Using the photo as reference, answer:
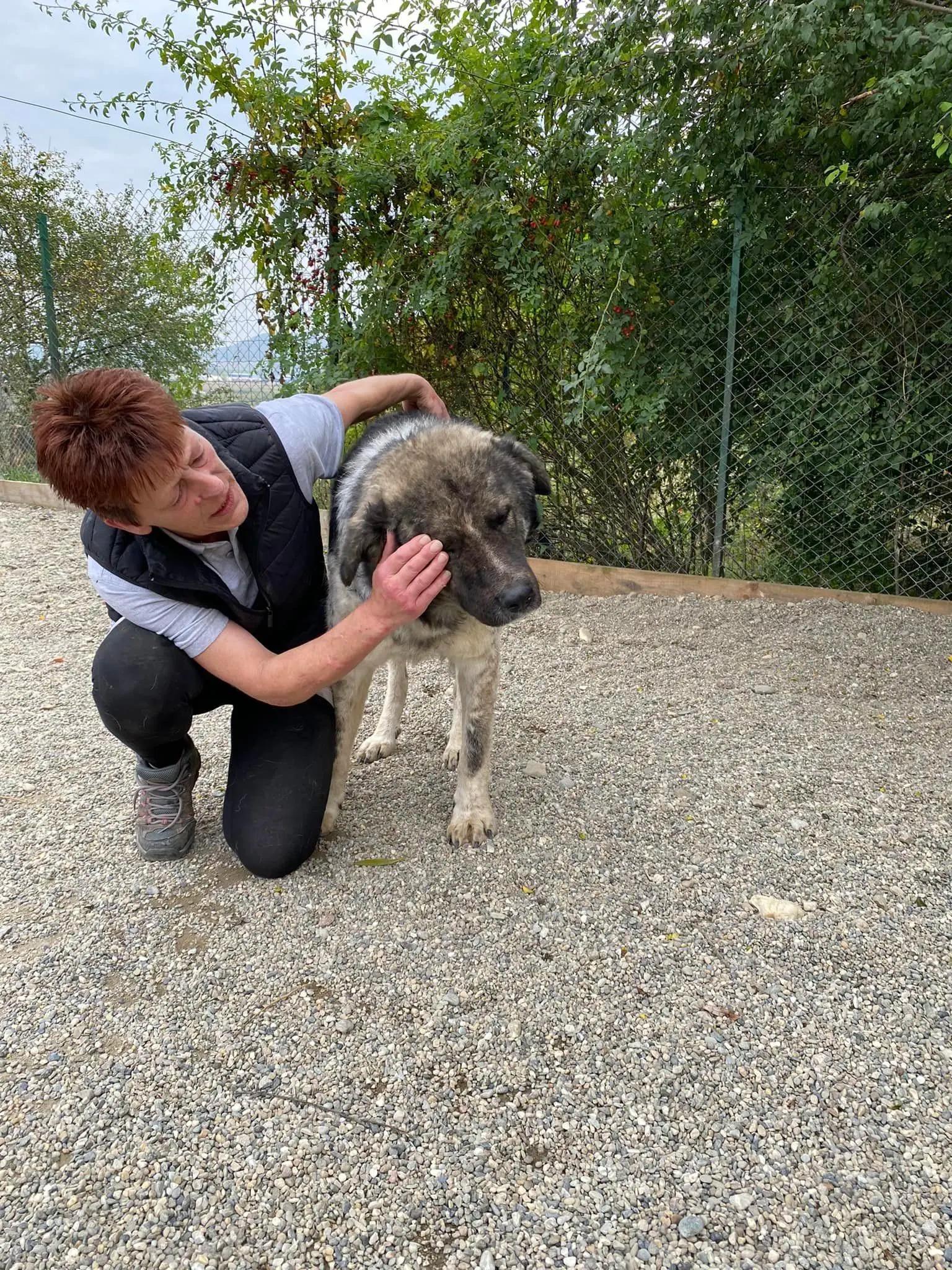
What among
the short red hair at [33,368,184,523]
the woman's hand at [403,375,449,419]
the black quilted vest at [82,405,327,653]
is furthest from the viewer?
the woman's hand at [403,375,449,419]

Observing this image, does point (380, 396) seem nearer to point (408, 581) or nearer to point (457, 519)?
point (457, 519)

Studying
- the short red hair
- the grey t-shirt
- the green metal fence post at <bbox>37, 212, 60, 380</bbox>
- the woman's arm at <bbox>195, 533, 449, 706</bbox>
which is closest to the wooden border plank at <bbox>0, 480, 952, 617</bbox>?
the grey t-shirt

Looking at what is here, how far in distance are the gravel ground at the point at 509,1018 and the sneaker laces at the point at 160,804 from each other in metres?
0.15

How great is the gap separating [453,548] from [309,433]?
0.79 meters

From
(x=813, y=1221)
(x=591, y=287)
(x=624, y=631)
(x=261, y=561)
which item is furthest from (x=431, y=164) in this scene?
(x=813, y=1221)

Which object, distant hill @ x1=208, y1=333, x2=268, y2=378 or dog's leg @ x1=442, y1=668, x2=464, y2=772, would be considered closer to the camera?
dog's leg @ x1=442, y1=668, x2=464, y2=772

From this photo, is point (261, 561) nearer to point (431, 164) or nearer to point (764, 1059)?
point (764, 1059)

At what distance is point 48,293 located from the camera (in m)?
8.34

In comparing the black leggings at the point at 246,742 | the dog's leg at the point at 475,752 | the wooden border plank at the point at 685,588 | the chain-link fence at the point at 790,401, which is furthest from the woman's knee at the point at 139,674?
the chain-link fence at the point at 790,401

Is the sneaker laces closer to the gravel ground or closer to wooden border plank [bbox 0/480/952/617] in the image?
the gravel ground

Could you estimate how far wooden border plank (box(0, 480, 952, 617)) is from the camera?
4930 millimetres

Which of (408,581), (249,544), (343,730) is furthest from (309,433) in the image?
(343,730)

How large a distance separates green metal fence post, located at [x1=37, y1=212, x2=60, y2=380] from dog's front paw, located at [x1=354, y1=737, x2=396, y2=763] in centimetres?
706

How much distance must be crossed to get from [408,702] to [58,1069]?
2413 mm
